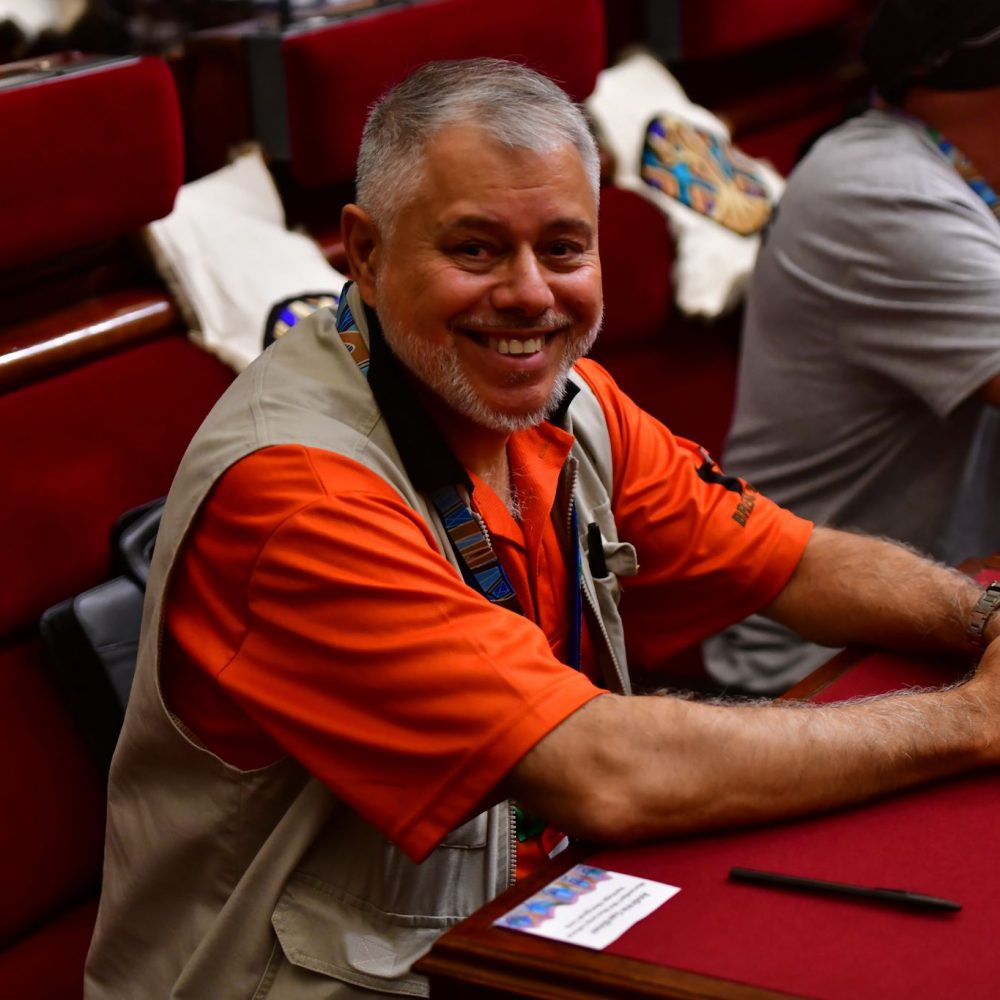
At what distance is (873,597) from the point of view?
1558mm

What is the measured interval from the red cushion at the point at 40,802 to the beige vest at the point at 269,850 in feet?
0.97

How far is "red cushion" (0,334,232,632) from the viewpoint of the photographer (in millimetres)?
1681

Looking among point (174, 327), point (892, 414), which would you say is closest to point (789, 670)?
point (892, 414)

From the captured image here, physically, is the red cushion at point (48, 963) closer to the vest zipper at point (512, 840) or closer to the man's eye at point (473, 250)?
the vest zipper at point (512, 840)

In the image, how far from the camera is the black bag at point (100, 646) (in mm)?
1621

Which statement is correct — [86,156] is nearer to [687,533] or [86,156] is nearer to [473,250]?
[473,250]

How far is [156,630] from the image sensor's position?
4.12ft

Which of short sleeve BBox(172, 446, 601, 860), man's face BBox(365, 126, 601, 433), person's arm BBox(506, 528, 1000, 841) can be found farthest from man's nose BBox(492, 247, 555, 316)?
person's arm BBox(506, 528, 1000, 841)

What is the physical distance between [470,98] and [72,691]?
0.81 m

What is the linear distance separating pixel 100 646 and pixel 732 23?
2155 mm

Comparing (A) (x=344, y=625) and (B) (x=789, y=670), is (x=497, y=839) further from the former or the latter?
(B) (x=789, y=670)

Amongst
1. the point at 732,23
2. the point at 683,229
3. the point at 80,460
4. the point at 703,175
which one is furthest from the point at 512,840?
the point at 732,23

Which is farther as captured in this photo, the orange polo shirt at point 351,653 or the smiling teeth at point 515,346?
the smiling teeth at point 515,346

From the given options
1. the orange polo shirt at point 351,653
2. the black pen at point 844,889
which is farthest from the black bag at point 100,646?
the black pen at point 844,889
